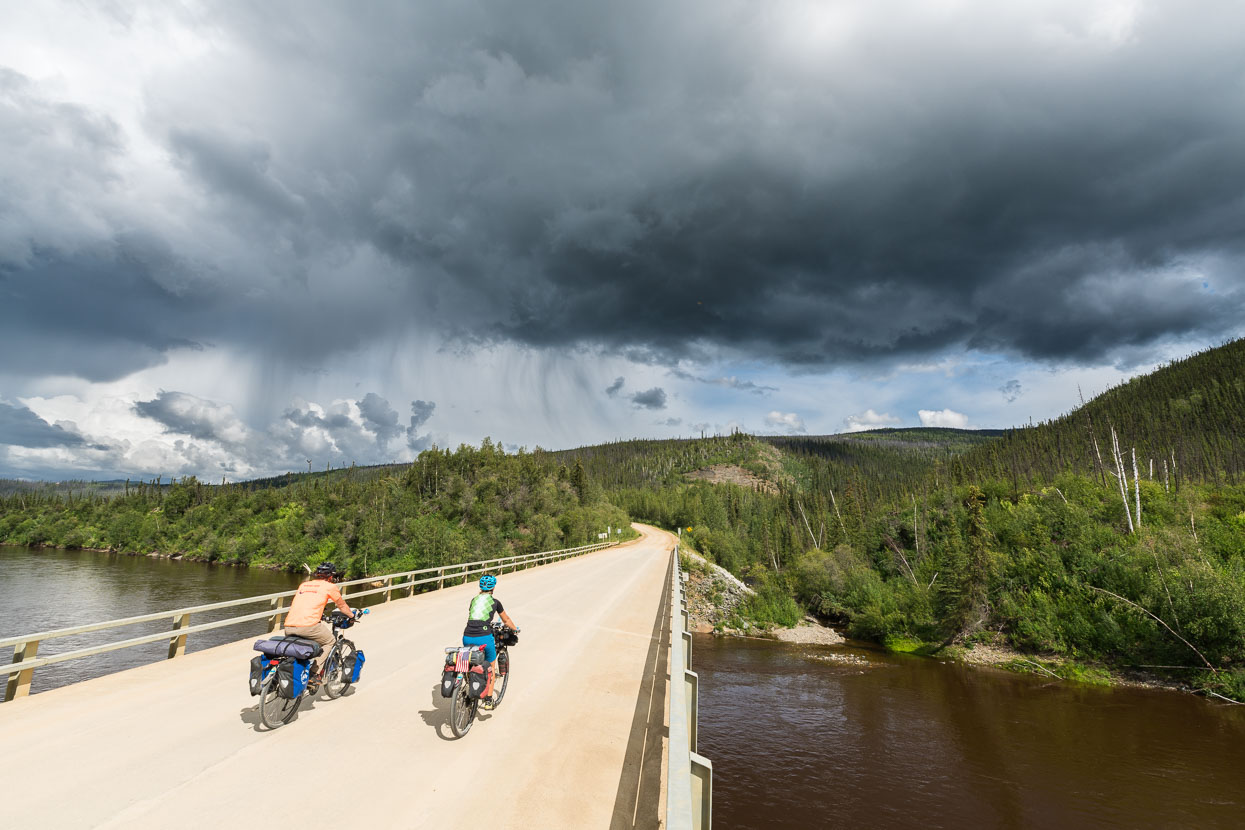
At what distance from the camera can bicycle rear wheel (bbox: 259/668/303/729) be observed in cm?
683

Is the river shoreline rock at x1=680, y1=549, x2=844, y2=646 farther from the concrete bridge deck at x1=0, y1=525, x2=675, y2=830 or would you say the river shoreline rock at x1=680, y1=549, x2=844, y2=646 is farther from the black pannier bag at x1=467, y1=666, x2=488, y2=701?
the black pannier bag at x1=467, y1=666, x2=488, y2=701

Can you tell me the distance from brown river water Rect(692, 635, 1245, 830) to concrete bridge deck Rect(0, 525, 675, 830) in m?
9.77

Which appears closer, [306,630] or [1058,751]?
[306,630]

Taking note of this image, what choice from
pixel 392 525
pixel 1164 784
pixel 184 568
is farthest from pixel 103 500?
Result: pixel 1164 784

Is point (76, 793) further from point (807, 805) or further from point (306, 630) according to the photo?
point (807, 805)

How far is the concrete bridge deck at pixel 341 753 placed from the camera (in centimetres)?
499

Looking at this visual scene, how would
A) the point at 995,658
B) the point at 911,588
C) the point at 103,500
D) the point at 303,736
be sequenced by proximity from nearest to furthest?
the point at 303,736, the point at 995,658, the point at 911,588, the point at 103,500

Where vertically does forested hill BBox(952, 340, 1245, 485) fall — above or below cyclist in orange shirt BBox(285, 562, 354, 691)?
above

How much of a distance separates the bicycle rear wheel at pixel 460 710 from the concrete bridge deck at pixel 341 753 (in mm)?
201

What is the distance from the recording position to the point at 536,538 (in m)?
61.6

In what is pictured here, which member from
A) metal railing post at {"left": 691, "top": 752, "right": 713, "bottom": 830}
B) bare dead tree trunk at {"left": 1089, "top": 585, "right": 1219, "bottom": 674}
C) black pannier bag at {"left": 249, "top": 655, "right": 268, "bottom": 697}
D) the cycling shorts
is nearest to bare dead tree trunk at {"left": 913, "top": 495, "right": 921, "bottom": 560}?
bare dead tree trunk at {"left": 1089, "top": 585, "right": 1219, "bottom": 674}

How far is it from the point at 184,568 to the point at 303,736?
282 feet

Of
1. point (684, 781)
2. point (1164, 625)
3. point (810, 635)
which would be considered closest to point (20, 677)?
point (684, 781)

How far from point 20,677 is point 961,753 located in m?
25.0
